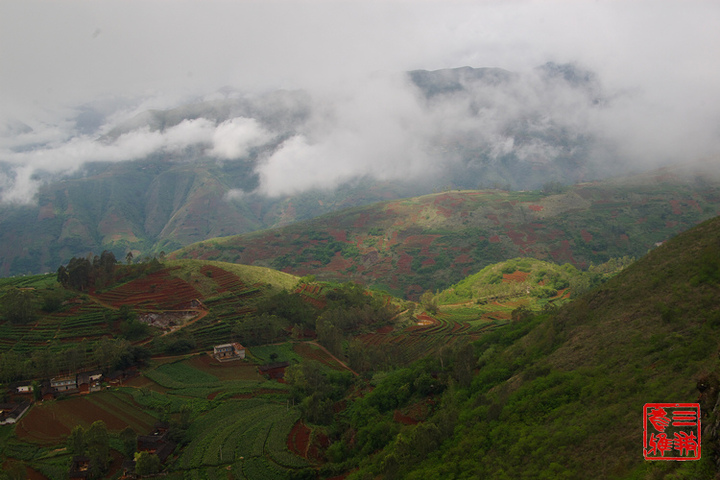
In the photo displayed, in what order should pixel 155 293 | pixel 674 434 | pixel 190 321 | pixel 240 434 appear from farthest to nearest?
pixel 155 293 < pixel 190 321 < pixel 240 434 < pixel 674 434

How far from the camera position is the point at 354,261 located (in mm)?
130250

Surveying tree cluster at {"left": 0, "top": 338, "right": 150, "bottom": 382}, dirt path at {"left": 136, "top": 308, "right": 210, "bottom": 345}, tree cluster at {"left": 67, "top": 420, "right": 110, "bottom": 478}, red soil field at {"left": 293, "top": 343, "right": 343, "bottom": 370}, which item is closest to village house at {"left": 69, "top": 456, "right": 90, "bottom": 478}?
tree cluster at {"left": 67, "top": 420, "right": 110, "bottom": 478}

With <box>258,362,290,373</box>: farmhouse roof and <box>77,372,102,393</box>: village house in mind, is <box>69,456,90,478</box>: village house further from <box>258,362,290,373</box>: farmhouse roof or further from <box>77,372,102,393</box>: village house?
<box>258,362,290,373</box>: farmhouse roof

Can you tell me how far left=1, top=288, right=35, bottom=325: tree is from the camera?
49.0 meters

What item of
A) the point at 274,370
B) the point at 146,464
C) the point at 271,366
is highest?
the point at 146,464

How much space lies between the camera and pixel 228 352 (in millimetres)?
52000

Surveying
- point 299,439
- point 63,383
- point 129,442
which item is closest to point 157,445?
point 129,442

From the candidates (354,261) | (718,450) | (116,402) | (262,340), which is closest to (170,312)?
(262,340)

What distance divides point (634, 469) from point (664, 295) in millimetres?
15757

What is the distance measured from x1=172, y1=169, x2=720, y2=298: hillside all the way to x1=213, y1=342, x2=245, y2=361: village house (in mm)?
65034

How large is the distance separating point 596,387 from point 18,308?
54.8 m

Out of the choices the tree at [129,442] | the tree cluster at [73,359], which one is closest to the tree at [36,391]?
the tree cluster at [73,359]

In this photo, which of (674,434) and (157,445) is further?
(157,445)

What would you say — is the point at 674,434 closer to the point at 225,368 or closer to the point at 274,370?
the point at 274,370
